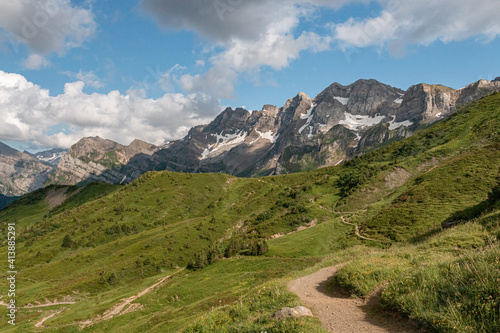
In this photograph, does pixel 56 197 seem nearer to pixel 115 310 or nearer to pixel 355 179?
pixel 115 310

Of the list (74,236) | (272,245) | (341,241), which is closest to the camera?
(341,241)

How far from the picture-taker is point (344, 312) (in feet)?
46.6

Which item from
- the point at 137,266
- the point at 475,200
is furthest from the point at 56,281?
the point at 475,200

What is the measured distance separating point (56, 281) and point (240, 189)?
85.0 meters

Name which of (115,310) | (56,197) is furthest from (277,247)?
(56,197)

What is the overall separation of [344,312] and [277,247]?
43.6m

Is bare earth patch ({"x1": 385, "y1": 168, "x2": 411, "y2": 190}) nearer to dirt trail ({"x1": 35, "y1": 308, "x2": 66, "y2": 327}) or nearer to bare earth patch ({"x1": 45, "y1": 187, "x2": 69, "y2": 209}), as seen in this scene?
dirt trail ({"x1": 35, "y1": 308, "x2": 66, "y2": 327})

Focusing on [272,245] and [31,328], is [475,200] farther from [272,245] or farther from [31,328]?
[31,328]

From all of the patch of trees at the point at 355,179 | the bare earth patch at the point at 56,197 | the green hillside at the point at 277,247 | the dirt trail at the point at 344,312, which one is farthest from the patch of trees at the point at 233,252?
the bare earth patch at the point at 56,197

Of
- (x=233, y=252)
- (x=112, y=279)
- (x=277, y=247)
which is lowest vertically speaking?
(x=112, y=279)

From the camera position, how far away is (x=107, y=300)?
52719 millimetres

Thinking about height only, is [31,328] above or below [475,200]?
below

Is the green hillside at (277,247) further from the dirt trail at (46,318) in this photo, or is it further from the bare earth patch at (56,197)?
the bare earth patch at (56,197)

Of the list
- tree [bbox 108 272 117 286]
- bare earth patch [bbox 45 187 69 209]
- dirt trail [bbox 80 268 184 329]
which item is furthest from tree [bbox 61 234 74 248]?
bare earth patch [bbox 45 187 69 209]
